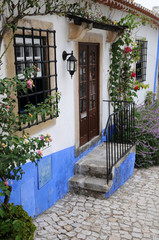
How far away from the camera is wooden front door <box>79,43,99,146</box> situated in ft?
→ 18.8

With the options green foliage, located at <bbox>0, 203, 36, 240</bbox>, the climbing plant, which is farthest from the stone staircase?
the climbing plant

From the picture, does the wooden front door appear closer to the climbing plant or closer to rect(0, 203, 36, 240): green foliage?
the climbing plant

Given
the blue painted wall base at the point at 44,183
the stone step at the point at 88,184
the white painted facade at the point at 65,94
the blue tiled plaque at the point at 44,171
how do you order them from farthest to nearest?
the stone step at the point at 88,184, the white painted facade at the point at 65,94, the blue tiled plaque at the point at 44,171, the blue painted wall base at the point at 44,183

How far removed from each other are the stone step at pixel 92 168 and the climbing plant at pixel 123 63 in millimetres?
2186

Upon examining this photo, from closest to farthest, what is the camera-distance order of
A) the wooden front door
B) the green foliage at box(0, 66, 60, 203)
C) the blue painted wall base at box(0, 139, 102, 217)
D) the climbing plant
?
the green foliage at box(0, 66, 60, 203)
the blue painted wall base at box(0, 139, 102, 217)
the wooden front door
the climbing plant

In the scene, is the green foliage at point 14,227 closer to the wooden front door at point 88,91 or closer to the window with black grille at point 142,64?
the wooden front door at point 88,91

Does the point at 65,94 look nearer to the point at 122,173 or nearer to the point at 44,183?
the point at 44,183

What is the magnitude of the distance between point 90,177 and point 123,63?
3696mm

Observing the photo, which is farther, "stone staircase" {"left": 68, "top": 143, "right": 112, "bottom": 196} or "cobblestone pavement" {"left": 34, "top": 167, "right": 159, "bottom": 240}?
"stone staircase" {"left": 68, "top": 143, "right": 112, "bottom": 196}

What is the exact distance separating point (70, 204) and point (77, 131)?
146 cm

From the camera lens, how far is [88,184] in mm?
4984

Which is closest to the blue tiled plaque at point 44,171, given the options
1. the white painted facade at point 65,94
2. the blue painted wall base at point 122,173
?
the white painted facade at point 65,94

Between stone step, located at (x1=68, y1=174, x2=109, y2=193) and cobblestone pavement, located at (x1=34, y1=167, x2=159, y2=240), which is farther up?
stone step, located at (x1=68, y1=174, x2=109, y2=193)

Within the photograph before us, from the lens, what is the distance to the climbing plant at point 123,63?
696 cm
